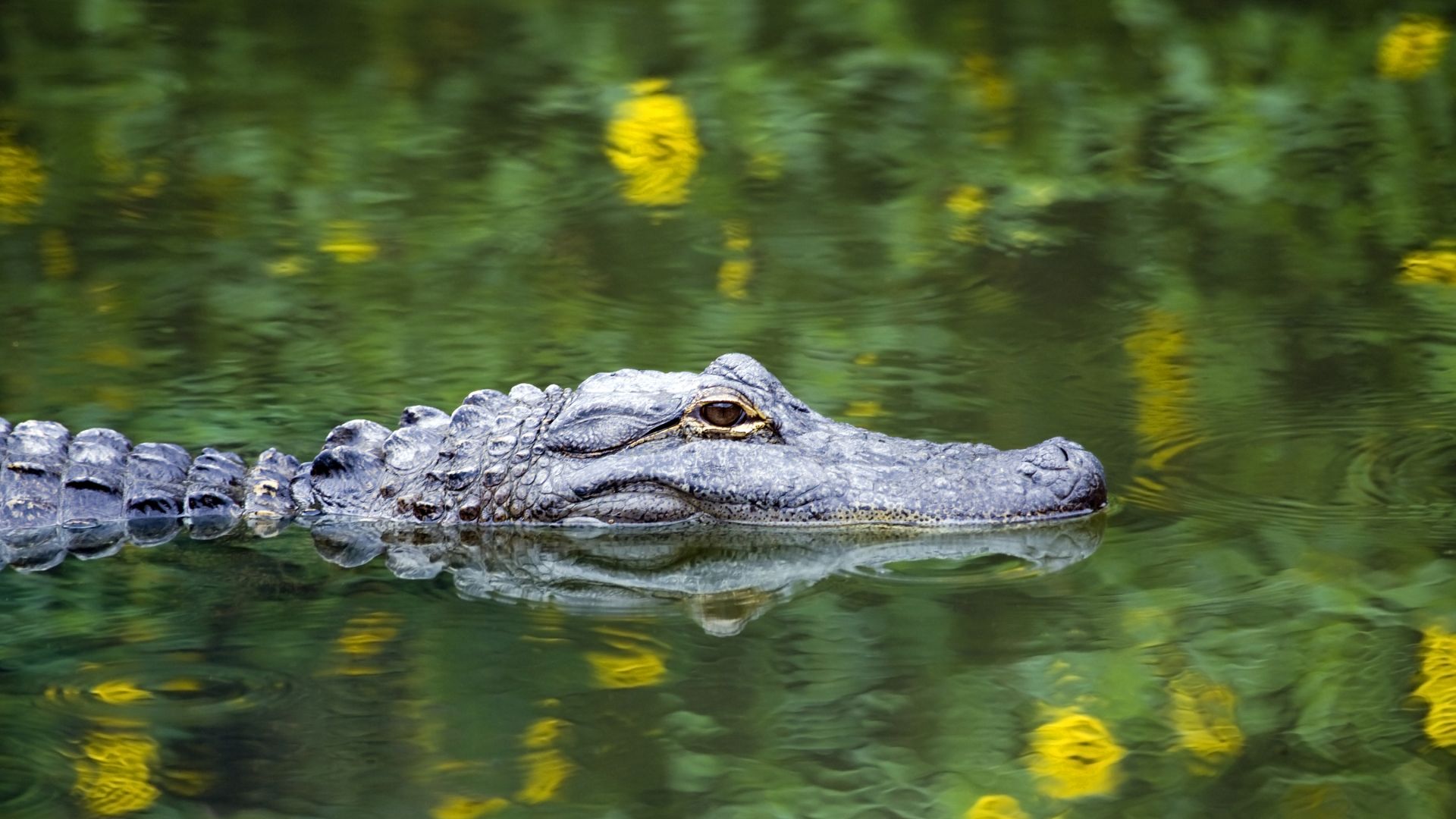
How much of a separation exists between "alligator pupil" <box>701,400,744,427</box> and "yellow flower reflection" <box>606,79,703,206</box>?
433 cm

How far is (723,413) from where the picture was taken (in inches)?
251

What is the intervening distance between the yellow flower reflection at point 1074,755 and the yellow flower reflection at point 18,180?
7.74m

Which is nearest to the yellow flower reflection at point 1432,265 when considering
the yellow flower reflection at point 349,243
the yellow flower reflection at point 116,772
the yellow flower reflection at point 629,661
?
the yellow flower reflection at point 629,661

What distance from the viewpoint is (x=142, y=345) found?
8.55m

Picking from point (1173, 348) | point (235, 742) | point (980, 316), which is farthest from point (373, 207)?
point (235, 742)

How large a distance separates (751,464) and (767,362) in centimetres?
176

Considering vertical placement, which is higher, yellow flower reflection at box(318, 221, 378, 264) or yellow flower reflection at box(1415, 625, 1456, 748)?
yellow flower reflection at box(1415, 625, 1456, 748)

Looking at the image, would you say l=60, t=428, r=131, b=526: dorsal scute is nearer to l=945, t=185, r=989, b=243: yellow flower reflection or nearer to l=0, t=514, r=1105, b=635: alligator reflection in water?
l=0, t=514, r=1105, b=635: alligator reflection in water

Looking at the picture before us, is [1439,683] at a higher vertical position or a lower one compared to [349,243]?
higher

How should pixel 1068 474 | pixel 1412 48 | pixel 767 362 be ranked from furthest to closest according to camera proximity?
1. pixel 1412 48
2. pixel 767 362
3. pixel 1068 474

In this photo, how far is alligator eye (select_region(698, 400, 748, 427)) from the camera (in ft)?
20.9

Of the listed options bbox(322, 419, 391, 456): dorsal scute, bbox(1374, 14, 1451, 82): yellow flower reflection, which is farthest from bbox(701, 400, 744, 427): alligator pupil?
bbox(1374, 14, 1451, 82): yellow flower reflection

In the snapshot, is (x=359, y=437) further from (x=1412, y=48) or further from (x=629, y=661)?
(x=1412, y=48)

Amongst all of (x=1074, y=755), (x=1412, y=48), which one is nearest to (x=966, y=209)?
(x=1412, y=48)
